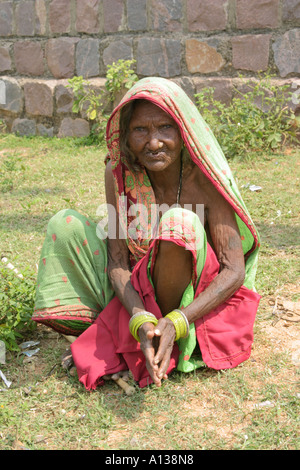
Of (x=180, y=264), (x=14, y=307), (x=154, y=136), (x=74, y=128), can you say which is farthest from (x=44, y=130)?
(x=180, y=264)

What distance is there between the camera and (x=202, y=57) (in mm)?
6242

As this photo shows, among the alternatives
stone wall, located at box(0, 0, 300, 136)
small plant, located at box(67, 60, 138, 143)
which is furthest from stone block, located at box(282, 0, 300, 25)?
small plant, located at box(67, 60, 138, 143)

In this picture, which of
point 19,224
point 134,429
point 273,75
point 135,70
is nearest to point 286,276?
point 134,429

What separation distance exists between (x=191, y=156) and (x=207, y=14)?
3.89m

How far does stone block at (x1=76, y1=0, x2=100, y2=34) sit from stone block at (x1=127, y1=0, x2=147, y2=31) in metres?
0.42

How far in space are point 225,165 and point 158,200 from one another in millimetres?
417

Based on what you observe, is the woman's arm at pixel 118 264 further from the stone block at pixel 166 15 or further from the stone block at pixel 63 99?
the stone block at pixel 63 99

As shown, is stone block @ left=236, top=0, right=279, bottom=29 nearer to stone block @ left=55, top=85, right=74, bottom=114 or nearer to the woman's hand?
stone block @ left=55, top=85, right=74, bottom=114

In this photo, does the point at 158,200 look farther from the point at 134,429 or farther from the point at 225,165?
the point at 134,429

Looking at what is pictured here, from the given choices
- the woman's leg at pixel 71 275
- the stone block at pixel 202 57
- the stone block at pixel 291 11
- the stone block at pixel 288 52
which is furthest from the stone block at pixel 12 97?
the woman's leg at pixel 71 275

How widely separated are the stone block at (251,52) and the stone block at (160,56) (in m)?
0.66

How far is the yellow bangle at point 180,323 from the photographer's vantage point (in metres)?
2.56

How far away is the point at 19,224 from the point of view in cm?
495

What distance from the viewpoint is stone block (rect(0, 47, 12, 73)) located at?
7.40m
